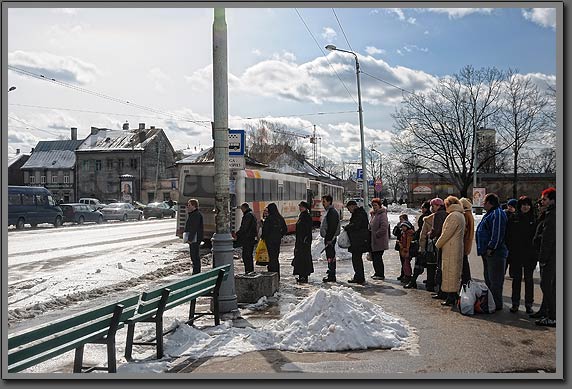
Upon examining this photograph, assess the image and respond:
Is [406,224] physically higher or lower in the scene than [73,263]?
higher

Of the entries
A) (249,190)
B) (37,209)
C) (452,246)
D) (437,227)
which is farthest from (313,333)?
(37,209)

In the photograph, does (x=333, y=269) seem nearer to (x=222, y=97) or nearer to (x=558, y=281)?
(x=222, y=97)

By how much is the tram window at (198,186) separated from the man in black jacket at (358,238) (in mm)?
10767

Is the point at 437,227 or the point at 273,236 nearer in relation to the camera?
the point at 437,227

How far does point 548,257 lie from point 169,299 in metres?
4.84

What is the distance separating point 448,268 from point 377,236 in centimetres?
362

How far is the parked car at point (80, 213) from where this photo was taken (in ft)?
126

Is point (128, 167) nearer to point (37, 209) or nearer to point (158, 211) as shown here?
point (158, 211)

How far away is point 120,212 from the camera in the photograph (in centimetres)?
4669

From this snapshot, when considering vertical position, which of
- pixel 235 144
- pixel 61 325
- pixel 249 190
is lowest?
pixel 61 325

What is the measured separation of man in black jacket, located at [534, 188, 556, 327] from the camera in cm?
795

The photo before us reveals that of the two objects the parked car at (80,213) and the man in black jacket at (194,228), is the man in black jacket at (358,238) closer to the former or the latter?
the man in black jacket at (194,228)

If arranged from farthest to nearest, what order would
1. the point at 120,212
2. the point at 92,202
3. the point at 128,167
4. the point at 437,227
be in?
the point at 128,167, the point at 120,212, the point at 92,202, the point at 437,227

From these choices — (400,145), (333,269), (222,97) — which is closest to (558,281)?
(222,97)
